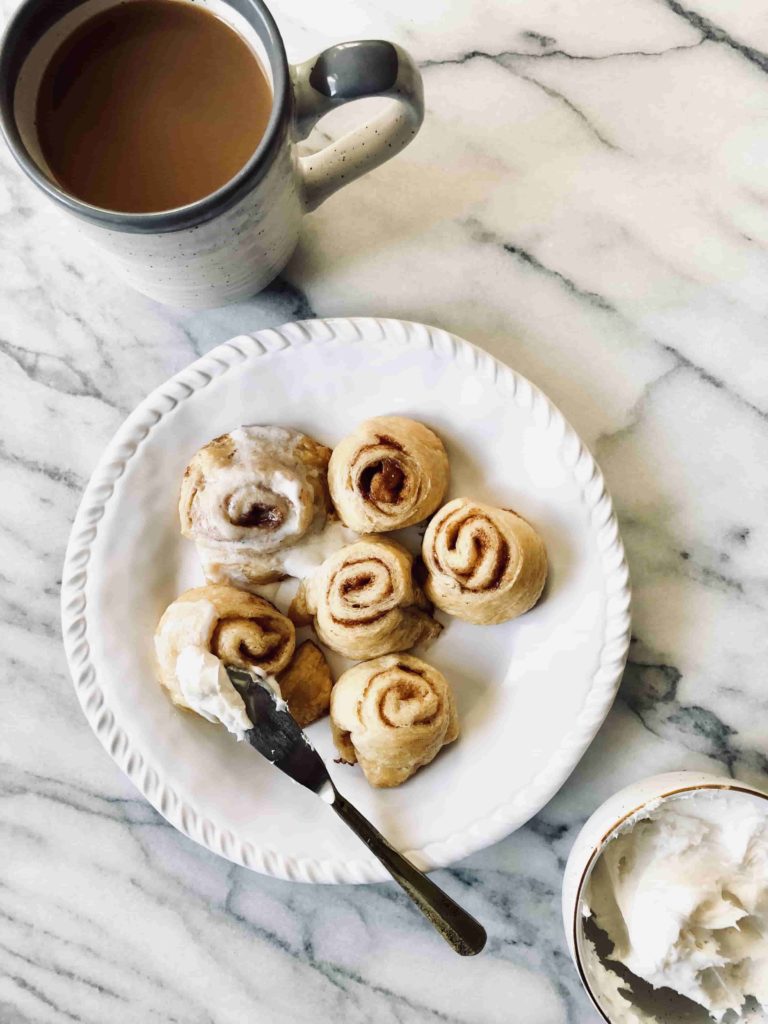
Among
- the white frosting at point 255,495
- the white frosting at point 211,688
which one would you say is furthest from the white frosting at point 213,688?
the white frosting at point 255,495

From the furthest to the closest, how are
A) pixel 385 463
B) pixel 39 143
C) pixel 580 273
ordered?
pixel 580 273, pixel 385 463, pixel 39 143

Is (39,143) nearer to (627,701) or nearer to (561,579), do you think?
(561,579)

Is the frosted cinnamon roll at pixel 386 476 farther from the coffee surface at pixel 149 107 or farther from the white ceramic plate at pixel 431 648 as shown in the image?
the coffee surface at pixel 149 107

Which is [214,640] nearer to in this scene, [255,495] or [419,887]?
[255,495]

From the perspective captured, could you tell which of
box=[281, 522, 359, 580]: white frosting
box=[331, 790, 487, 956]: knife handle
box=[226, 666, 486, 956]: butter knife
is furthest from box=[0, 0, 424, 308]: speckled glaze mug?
box=[331, 790, 487, 956]: knife handle

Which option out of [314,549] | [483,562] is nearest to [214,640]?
[314,549]

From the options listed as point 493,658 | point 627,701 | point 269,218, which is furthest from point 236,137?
point 627,701
